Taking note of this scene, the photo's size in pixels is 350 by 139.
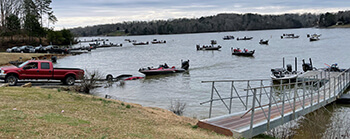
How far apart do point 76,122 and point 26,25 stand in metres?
103

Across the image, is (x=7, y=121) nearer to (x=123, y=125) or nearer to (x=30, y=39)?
(x=123, y=125)

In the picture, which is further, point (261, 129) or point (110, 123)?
point (261, 129)

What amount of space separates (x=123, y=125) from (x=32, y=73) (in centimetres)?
1607

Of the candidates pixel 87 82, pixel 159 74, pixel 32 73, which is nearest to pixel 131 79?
pixel 159 74

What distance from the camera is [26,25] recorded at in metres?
104

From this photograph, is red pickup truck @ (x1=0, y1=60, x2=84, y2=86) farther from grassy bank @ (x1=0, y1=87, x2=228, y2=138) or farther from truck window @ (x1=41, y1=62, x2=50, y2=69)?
grassy bank @ (x1=0, y1=87, x2=228, y2=138)

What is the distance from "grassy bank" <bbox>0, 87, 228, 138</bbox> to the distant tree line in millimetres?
74190

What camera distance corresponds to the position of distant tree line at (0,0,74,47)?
92.7 meters

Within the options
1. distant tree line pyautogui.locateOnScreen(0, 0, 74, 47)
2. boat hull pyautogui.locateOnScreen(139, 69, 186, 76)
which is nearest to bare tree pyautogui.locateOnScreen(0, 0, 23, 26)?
distant tree line pyautogui.locateOnScreen(0, 0, 74, 47)

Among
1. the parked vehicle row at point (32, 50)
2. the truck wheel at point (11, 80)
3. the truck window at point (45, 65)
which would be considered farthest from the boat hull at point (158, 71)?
the parked vehicle row at point (32, 50)

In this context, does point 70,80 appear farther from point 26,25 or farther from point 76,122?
point 26,25

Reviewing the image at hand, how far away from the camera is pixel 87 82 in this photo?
87.9ft

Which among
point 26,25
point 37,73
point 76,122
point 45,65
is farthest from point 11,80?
point 26,25

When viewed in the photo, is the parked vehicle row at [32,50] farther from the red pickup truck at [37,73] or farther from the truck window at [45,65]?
the truck window at [45,65]
